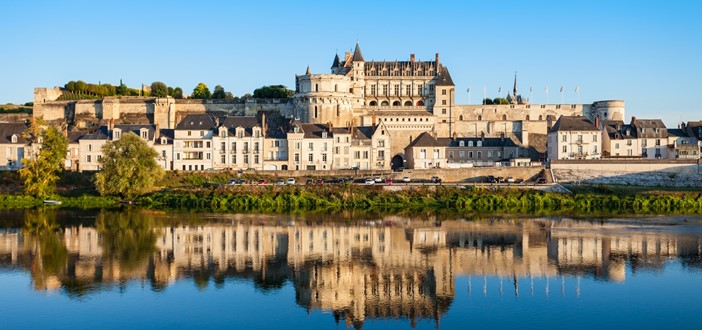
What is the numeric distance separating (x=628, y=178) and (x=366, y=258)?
27699mm

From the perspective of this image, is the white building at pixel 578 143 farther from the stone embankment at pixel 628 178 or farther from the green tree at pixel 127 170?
the green tree at pixel 127 170

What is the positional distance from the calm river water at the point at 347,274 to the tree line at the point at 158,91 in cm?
3814

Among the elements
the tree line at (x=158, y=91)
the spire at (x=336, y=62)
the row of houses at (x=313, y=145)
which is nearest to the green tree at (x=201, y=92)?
the tree line at (x=158, y=91)

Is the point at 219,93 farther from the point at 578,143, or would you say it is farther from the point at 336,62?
the point at 578,143

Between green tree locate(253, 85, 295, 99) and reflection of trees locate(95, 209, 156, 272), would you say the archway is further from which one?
reflection of trees locate(95, 209, 156, 272)

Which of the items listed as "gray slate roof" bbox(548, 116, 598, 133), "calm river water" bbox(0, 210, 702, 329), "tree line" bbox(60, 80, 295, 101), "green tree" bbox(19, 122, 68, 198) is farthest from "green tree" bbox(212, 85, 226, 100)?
"calm river water" bbox(0, 210, 702, 329)

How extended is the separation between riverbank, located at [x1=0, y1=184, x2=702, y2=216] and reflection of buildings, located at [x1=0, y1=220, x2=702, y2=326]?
8151mm

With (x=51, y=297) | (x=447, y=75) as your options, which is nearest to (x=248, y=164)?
(x=447, y=75)

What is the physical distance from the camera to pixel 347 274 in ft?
71.2

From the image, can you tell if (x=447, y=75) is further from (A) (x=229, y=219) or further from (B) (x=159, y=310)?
(B) (x=159, y=310)

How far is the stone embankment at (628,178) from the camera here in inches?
1810

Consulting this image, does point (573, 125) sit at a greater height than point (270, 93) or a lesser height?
lesser

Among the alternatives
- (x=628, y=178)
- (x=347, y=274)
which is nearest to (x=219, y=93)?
(x=628, y=178)

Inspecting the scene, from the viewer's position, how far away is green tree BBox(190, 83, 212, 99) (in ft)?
233
